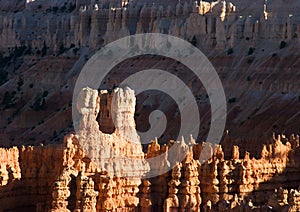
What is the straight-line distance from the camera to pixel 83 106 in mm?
49500

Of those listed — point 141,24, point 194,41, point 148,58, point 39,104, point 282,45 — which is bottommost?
point 39,104

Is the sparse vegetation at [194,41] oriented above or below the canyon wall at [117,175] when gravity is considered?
above

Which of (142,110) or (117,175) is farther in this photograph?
(142,110)

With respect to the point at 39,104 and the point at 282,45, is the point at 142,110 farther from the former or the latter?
the point at 39,104

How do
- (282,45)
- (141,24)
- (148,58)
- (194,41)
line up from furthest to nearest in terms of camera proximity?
(141,24), (148,58), (194,41), (282,45)

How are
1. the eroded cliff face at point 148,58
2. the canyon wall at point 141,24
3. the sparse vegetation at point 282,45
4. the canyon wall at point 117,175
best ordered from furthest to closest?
the canyon wall at point 141,24 → the sparse vegetation at point 282,45 → the eroded cliff face at point 148,58 → the canyon wall at point 117,175

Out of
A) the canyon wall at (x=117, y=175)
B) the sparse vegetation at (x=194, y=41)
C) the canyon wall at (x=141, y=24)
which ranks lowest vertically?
the canyon wall at (x=117, y=175)

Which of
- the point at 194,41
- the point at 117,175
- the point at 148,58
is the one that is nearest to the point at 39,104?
the point at 148,58

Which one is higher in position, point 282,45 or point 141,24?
point 141,24

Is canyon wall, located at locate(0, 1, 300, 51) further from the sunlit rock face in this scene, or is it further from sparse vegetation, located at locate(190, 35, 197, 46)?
the sunlit rock face

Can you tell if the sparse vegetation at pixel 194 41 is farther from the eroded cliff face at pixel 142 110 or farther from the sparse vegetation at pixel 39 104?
the sparse vegetation at pixel 39 104

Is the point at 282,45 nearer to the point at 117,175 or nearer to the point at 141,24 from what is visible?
the point at 141,24

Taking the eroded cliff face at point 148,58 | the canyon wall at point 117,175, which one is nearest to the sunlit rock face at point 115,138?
the canyon wall at point 117,175

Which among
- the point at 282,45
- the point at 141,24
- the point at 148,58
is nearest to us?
the point at 282,45
